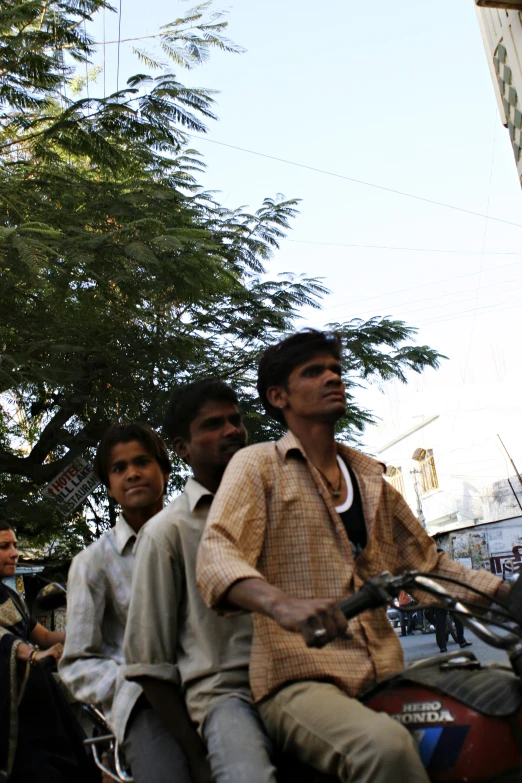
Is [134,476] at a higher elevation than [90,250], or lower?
lower

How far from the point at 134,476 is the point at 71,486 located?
23.6 feet

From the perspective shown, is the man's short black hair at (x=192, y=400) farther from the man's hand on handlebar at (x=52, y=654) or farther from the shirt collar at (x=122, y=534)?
the man's hand on handlebar at (x=52, y=654)

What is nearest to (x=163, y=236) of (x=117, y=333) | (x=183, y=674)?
(x=117, y=333)

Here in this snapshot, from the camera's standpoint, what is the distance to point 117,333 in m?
9.48

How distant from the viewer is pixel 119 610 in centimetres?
300

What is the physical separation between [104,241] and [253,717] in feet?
21.1

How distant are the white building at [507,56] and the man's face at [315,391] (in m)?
3.49

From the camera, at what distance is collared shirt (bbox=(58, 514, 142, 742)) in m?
2.74

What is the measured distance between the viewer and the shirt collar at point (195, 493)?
249 centimetres

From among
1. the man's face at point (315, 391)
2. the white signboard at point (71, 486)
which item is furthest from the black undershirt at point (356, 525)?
the white signboard at point (71, 486)

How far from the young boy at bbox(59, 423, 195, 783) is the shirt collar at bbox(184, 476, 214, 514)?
0.18 meters

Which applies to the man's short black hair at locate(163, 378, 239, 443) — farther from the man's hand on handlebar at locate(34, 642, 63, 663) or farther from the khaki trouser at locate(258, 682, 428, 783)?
the man's hand on handlebar at locate(34, 642, 63, 663)

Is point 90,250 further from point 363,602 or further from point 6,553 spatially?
point 363,602

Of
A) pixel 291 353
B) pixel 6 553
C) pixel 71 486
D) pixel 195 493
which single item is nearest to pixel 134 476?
pixel 195 493
